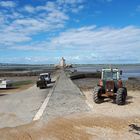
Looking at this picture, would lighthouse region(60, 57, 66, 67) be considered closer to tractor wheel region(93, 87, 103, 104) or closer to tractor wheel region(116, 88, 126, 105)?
tractor wheel region(93, 87, 103, 104)

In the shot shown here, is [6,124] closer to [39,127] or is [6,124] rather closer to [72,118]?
[39,127]

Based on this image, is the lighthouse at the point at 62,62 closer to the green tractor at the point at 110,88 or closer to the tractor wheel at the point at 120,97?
the green tractor at the point at 110,88

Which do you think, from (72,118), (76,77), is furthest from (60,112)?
(76,77)

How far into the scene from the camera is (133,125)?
1149cm

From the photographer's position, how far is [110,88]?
1853 cm

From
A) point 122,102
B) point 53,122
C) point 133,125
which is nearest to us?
point 133,125

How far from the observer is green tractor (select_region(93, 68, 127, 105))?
58.7 ft

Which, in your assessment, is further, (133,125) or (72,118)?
(72,118)

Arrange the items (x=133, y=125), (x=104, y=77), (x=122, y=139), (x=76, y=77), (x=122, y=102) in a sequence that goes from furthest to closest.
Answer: (x=76, y=77) → (x=104, y=77) → (x=122, y=102) → (x=133, y=125) → (x=122, y=139)

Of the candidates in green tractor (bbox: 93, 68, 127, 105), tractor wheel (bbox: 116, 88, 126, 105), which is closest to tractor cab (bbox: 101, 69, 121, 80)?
green tractor (bbox: 93, 68, 127, 105)

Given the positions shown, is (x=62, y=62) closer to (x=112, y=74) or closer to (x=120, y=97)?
(x=112, y=74)

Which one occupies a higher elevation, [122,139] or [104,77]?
[104,77]

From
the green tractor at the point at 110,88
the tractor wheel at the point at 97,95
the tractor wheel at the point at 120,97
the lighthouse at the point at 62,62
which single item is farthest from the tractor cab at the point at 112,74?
the lighthouse at the point at 62,62

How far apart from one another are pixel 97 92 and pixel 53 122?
6434 millimetres
